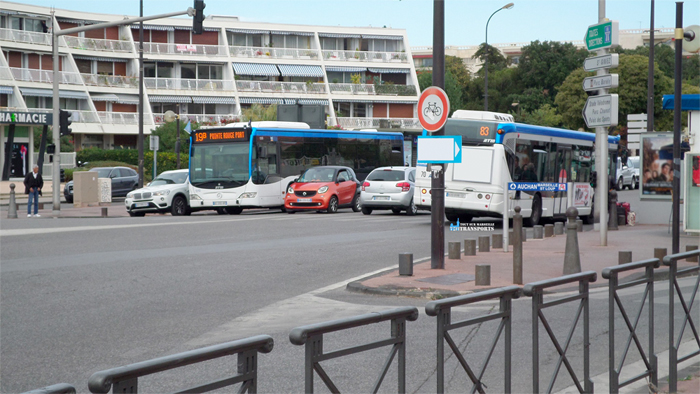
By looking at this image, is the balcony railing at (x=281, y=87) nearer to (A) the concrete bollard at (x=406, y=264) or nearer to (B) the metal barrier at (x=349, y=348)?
(A) the concrete bollard at (x=406, y=264)

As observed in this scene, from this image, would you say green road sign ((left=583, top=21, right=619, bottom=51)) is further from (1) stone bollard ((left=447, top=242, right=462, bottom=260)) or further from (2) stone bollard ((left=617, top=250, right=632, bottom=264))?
(1) stone bollard ((left=447, top=242, right=462, bottom=260))

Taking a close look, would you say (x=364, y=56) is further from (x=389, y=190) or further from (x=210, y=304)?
(x=210, y=304)

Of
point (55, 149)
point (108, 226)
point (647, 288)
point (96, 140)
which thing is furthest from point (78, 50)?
point (647, 288)

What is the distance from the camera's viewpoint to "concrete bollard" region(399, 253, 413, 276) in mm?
11555

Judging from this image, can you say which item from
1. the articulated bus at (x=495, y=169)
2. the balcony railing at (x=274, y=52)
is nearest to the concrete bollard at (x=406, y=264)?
the articulated bus at (x=495, y=169)

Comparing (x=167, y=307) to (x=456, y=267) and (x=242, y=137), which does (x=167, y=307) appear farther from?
(x=242, y=137)

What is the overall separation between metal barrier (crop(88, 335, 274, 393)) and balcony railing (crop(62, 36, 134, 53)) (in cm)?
6615

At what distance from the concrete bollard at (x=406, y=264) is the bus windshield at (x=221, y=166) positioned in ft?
54.5

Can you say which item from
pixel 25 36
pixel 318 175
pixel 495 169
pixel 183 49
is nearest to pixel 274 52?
pixel 183 49

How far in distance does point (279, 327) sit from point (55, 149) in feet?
73.2

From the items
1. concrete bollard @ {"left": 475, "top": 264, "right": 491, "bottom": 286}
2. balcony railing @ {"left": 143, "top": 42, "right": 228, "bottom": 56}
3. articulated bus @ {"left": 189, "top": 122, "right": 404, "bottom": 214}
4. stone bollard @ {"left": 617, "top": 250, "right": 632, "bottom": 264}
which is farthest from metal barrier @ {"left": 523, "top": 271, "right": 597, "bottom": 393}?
balcony railing @ {"left": 143, "top": 42, "right": 228, "bottom": 56}

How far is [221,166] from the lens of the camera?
A: 91.7 ft

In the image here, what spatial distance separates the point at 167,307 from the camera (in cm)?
966

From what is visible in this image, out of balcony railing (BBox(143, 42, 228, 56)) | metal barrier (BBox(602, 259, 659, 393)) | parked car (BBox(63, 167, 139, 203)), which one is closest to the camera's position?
metal barrier (BBox(602, 259, 659, 393))
